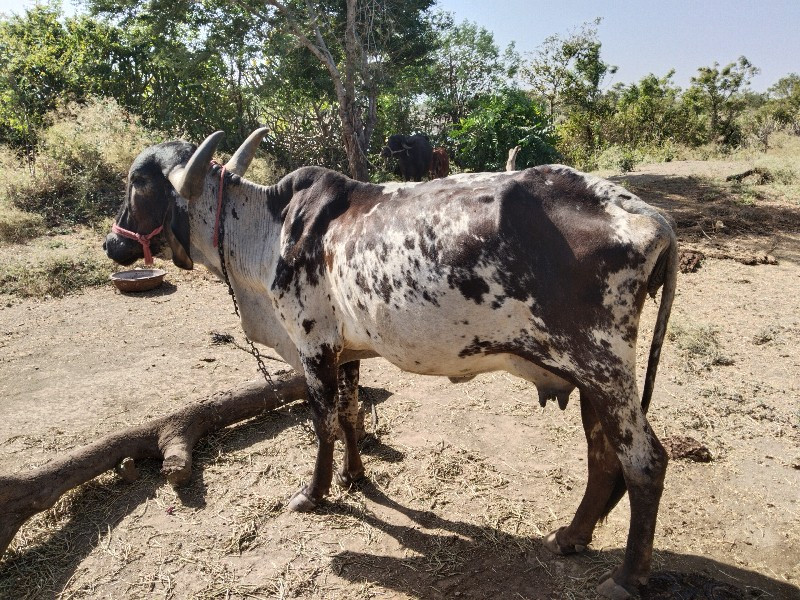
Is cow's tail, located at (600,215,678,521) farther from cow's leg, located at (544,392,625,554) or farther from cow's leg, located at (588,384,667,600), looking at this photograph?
cow's leg, located at (544,392,625,554)

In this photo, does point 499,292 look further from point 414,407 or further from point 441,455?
point 414,407

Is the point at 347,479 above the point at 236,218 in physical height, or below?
below

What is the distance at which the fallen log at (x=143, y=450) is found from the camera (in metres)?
3.55

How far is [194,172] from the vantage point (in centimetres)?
376

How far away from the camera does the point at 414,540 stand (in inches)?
144

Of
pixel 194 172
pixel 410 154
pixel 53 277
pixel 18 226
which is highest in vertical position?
pixel 410 154

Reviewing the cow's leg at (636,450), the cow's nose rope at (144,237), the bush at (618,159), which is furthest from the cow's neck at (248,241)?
the bush at (618,159)

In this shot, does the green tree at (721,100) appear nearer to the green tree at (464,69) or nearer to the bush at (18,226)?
the green tree at (464,69)

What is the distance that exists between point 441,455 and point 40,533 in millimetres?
2707

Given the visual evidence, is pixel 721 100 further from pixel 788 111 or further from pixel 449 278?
pixel 449 278

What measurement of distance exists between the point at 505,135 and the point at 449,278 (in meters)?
12.3

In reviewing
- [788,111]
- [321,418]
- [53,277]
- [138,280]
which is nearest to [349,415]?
[321,418]

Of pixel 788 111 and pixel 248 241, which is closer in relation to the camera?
pixel 248 241

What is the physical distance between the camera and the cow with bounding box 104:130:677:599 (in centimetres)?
265
